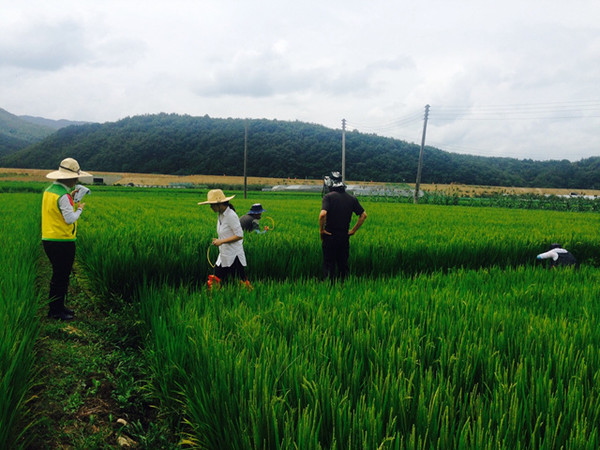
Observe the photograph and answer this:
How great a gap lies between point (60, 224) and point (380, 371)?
3942mm

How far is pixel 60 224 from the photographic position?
4.16 metres

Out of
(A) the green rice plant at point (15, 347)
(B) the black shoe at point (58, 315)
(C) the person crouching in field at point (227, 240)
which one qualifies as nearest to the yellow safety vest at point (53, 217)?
(A) the green rice plant at point (15, 347)

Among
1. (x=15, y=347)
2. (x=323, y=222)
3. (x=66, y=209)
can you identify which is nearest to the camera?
(x=15, y=347)

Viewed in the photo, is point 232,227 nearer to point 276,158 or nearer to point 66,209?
point 66,209

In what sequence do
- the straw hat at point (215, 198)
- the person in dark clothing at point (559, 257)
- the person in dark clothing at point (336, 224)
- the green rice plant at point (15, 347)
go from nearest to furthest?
the green rice plant at point (15, 347), the straw hat at point (215, 198), the person in dark clothing at point (336, 224), the person in dark clothing at point (559, 257)

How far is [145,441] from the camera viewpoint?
2.29 m

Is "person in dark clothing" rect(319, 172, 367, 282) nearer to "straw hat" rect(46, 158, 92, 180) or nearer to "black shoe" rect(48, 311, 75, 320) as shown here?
"straw hat" rect(46, 158, 92, 180)

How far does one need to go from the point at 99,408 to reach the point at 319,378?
2024 millimetres

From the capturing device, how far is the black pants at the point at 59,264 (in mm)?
4188

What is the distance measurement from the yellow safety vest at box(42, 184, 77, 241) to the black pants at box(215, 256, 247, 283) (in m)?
1.78

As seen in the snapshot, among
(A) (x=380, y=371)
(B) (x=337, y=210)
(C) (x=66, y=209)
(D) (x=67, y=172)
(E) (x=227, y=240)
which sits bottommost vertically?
(A) (x=380, y=371)

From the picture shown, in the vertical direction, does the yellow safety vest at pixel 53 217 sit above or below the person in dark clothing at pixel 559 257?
above


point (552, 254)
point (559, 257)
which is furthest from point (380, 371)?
point (559, 257)

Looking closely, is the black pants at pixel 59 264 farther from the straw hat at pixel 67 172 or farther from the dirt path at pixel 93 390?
the straw hat at pixel 67 172
